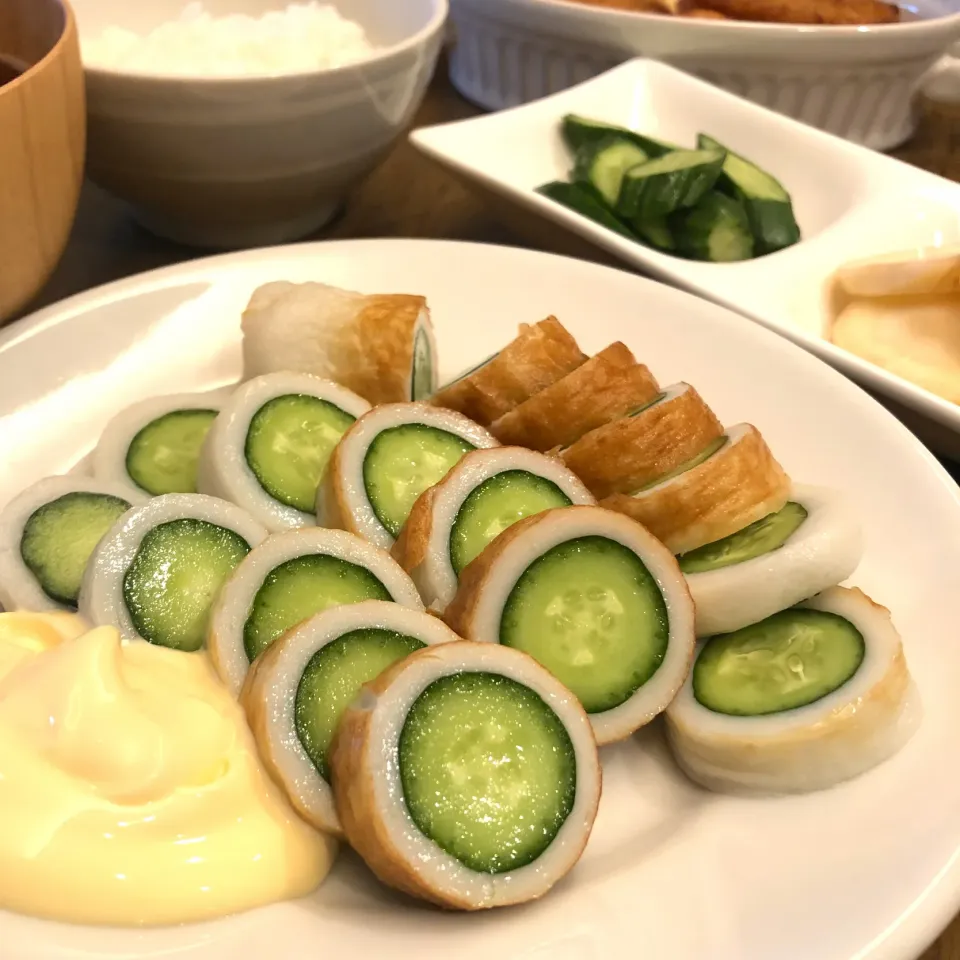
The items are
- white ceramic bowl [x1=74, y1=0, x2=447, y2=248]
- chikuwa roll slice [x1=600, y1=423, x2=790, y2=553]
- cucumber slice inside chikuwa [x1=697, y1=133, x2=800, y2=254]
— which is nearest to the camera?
chikuwa roll slice [x1=600, y1=423, x2=790, y2=553]

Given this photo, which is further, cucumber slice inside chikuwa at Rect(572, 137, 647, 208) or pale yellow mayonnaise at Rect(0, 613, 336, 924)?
cucumber slice inside chikuwa at Rect(572, 137, 647, 208)

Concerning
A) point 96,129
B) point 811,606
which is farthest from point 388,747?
point 96,129

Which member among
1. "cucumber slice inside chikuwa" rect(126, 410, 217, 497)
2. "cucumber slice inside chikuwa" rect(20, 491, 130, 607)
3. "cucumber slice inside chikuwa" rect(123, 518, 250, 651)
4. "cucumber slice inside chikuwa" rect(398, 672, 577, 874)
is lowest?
"cucumber slice inside chikuwa" rect(126, 410, 217, 497)

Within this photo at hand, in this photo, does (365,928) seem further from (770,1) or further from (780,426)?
(770,1)

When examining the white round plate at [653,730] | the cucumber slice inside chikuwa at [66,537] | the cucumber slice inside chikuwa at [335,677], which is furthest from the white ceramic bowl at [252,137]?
the cucumber slice inside chikuwa at [335,677]

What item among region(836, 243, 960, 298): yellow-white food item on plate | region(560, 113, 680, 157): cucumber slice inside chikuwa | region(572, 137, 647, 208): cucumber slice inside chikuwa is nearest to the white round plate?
region(836, 243, 960, 298): yellow-white food item on plate

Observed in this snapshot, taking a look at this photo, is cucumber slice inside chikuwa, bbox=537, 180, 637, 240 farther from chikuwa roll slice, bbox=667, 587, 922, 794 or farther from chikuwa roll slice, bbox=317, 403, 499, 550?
chikuwa roll slice, bbox=667, 587, 922, 794

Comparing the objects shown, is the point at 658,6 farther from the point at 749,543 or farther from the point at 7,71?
the point at 749,543

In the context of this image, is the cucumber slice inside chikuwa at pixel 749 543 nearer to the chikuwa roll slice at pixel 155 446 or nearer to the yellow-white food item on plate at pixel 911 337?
the yellow-white food item on plate at pixel 911 337
